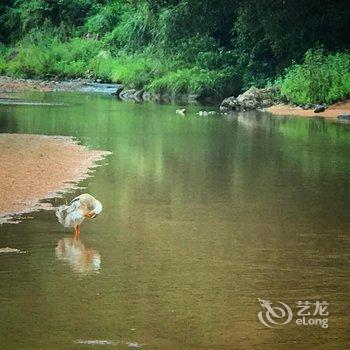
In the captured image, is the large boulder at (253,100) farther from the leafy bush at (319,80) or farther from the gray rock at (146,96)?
the gray rock at (146,96)

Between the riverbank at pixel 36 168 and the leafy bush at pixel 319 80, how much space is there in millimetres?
13273

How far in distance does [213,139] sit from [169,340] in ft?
51.7

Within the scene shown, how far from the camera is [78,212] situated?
1166 centimetres

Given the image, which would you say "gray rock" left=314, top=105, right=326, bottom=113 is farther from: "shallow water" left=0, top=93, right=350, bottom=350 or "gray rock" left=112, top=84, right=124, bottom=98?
"gray rock" left=112, top=84, right=124, bottom=98

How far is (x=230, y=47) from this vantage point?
4475cm

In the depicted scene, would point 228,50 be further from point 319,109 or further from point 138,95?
point 319,109

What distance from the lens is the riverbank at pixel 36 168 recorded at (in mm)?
13742

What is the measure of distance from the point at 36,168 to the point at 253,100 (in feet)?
65.7

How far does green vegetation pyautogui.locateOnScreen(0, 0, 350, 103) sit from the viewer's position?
3584 centimetres

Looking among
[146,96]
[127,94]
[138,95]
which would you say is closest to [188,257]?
[146,96]

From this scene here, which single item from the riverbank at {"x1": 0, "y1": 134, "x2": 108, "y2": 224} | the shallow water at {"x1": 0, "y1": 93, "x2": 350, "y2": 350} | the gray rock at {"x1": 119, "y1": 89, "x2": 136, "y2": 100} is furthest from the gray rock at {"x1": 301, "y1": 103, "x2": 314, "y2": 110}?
the shallow water at {"x1": 0, "y1": 93, "x2": 350, "y2": 350}

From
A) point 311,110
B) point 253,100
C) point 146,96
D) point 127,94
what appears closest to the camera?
point 311,110

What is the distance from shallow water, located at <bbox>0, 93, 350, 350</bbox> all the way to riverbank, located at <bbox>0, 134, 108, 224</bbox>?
0.41 metres

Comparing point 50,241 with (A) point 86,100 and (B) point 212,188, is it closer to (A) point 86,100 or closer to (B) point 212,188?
(B) point 212,188
